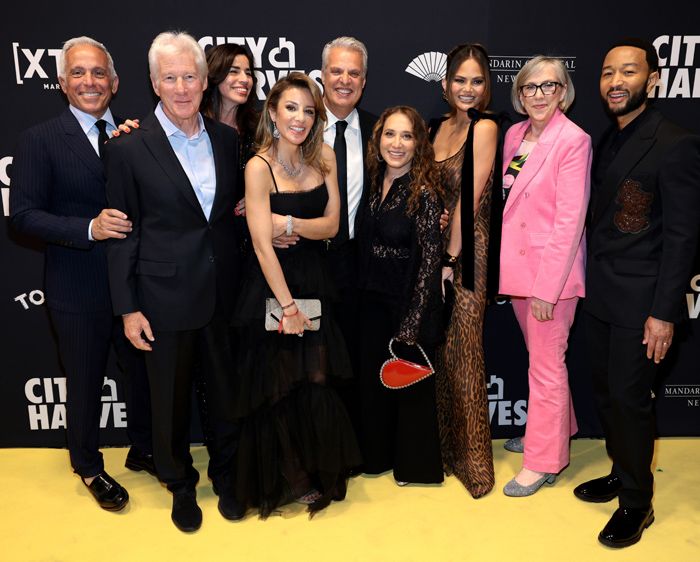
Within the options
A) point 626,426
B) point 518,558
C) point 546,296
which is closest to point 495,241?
point 546,296

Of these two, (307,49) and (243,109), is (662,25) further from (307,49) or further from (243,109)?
(243,109)

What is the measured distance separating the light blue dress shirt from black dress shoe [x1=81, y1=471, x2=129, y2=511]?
1657 millimetres

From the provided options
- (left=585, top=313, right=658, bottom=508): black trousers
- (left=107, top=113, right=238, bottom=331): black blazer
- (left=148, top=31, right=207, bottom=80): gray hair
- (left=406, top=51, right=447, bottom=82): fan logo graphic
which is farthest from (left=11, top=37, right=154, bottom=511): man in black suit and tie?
(left=585, top=313, right=658, bottom=508): black trousers

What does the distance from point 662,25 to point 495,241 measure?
1.84m

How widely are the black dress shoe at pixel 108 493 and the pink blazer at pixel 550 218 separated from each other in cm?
239

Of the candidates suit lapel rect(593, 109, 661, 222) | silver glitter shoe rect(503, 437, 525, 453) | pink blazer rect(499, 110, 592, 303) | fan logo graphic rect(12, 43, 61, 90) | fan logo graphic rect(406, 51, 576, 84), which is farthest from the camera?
silver glitter shoe rect(503, 437, 525, 453)

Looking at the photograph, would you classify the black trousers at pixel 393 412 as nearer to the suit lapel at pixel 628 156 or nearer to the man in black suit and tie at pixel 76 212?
the suit lapel at pixel 628 156

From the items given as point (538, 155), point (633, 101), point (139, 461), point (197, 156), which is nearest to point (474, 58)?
point (538, 155)

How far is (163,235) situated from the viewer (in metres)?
3.06

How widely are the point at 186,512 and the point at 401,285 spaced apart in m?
1.63

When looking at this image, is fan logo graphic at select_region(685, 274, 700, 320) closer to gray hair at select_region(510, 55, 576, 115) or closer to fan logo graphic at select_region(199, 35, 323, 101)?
gray hair at select_region(510, 55, 576, 115)

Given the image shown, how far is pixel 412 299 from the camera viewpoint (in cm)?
341

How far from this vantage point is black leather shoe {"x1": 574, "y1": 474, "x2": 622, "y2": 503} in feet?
12.1

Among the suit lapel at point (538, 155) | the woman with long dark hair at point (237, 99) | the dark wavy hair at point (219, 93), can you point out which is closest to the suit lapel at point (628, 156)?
the suit lapel at point (538, 155)
